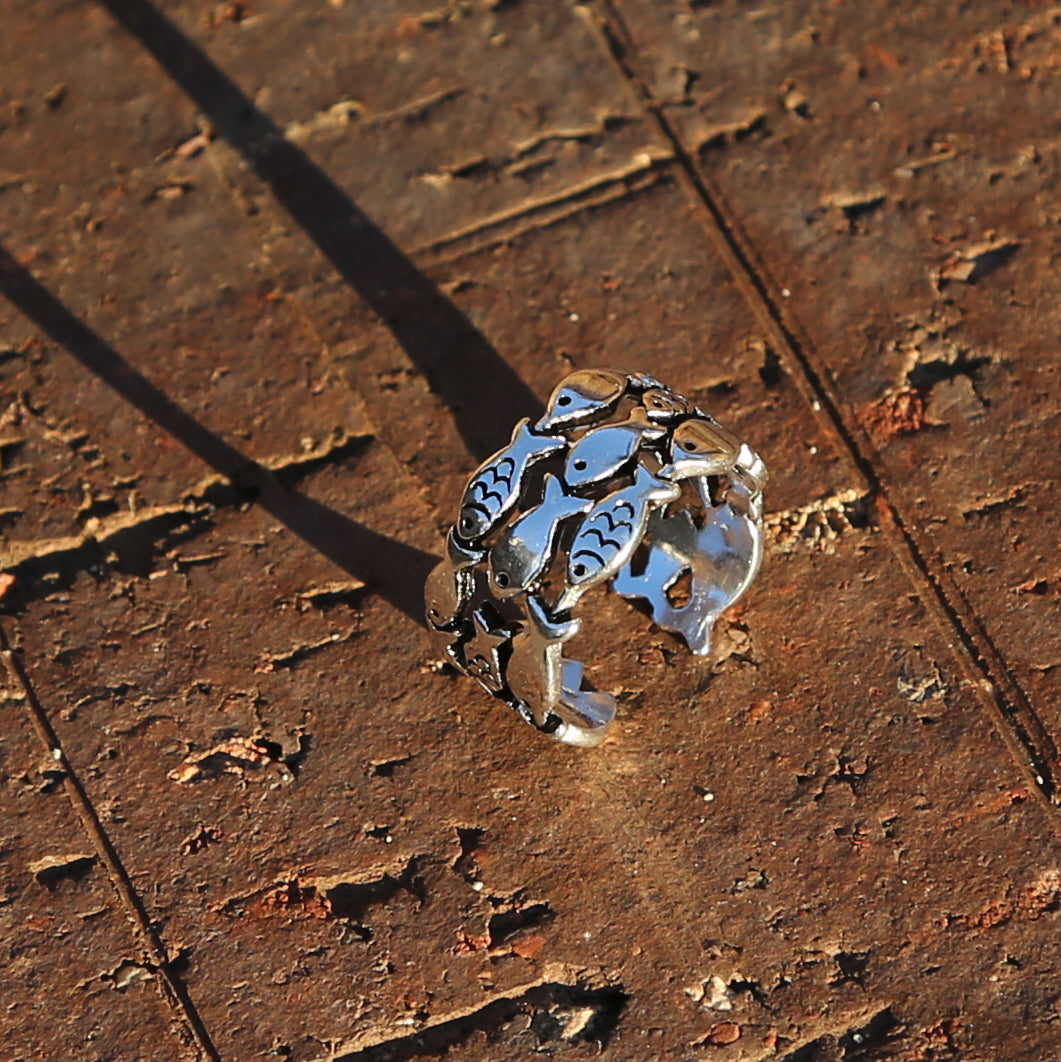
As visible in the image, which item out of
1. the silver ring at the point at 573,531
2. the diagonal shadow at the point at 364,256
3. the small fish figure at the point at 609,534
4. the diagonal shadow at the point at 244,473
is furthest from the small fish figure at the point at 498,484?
the diagonal shadow at the point at 364,256

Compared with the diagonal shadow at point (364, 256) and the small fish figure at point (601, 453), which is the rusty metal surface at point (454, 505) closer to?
the diagonal shadow at point (364, 256)

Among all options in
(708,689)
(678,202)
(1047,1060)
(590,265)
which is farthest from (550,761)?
(678,202)

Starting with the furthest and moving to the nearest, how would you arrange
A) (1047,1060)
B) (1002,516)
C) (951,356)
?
(951,356), (1002,516), (1047,1060)

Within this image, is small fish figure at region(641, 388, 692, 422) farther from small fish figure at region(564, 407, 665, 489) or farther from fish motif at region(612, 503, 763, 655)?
fish motif at region(612, 503, 763, 655)

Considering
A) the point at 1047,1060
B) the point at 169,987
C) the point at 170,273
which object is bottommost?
the point at 1047,1060

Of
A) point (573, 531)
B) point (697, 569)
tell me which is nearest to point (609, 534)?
point (573, 531)

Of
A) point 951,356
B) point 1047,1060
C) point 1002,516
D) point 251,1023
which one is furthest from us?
point 951,356

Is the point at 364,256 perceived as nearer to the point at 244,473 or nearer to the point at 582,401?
the point at 244,473

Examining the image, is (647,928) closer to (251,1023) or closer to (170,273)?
(251,1023)
